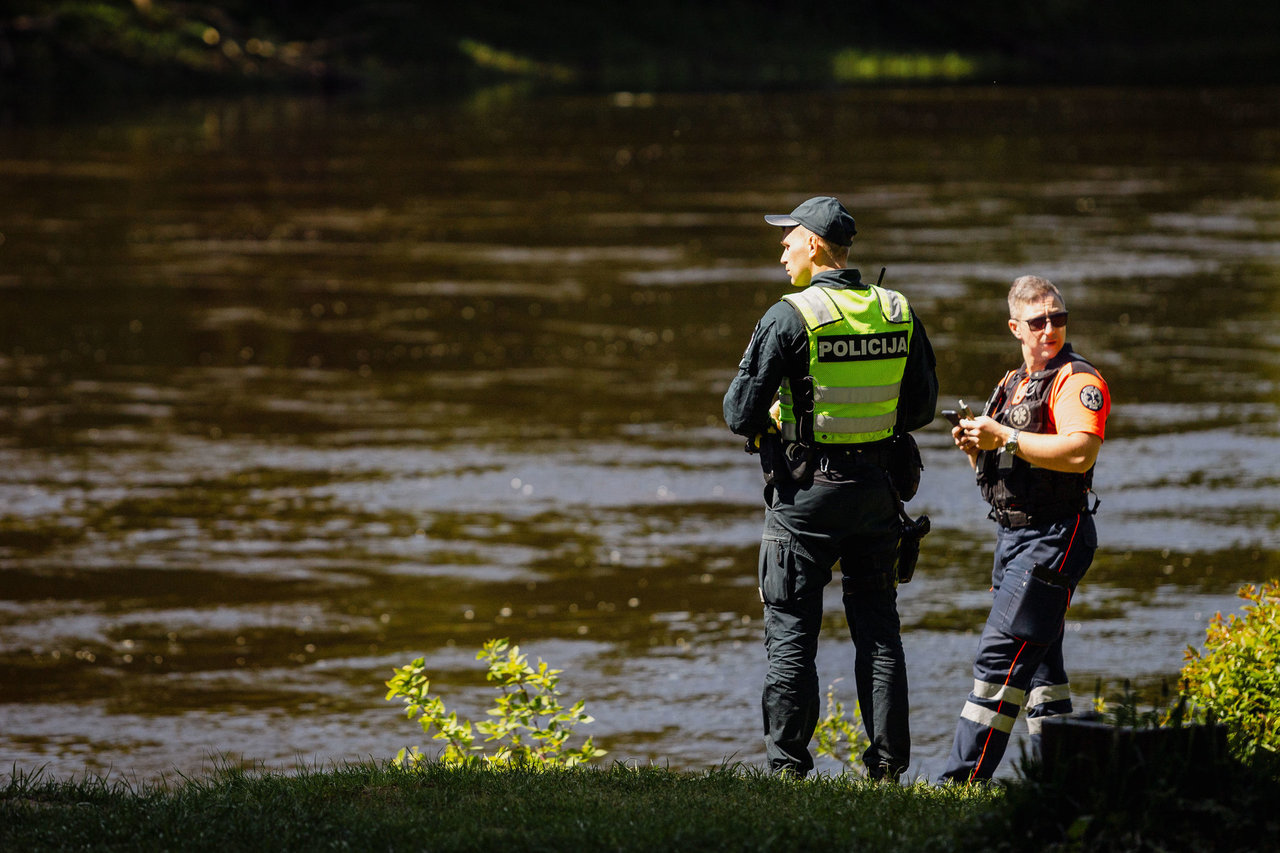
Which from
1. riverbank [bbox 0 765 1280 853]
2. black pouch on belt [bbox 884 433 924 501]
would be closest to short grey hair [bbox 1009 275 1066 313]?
black pouch on belt [bbox 884 433 924 501]

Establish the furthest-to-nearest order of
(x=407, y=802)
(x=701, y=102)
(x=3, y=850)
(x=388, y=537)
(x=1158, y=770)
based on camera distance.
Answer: (x=701, y=102)
(x=388, y=537)
(x=407, y=802)
(x=3, y=850)
(x=1158, y=770)

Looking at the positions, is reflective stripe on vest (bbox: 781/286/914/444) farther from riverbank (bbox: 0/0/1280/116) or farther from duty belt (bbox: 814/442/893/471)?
riverbank (bbox: 0/0/1280/116)

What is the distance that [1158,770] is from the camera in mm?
4457

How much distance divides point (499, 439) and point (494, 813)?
26.7 ft

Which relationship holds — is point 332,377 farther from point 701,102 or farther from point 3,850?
point 701,102

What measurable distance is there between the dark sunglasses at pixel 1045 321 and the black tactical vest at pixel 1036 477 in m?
0.12

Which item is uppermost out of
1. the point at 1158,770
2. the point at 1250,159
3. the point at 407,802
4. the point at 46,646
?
the point at 1250,159

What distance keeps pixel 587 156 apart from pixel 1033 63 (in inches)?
1995

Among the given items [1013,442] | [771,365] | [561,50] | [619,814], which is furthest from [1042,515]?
[561,50]

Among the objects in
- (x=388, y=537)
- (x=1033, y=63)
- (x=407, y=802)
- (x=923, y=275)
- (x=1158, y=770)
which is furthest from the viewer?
(x=1033, y=63)

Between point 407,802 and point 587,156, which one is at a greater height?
point 587,156

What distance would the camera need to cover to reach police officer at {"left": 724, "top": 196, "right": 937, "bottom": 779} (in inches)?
230

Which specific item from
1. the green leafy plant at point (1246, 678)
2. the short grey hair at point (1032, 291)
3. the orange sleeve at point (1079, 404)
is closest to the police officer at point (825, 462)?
the short grey hair at point (1032, 291)

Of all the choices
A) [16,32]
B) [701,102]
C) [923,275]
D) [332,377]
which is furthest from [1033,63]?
[332,377]
